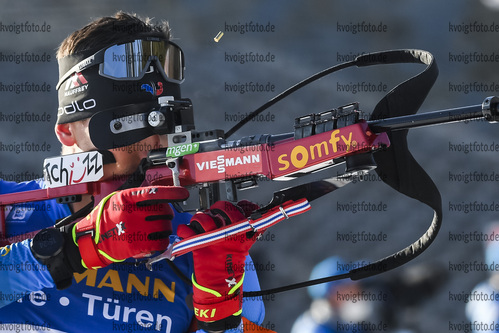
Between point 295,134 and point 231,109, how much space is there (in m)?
2.13

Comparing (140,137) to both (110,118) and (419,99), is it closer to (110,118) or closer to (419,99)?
(110,118)

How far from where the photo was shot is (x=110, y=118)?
253 centimetres

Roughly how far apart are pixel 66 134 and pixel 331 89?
5.85ft

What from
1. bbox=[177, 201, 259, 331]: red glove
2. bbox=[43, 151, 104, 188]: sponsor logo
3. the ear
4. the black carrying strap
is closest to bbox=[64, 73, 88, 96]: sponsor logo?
the ear

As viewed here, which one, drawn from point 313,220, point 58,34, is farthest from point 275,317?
point 58,34

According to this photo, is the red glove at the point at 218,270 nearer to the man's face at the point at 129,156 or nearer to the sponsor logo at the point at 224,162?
the sponsor logo at the point at 224,162

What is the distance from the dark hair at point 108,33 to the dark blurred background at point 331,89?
4.89 ft

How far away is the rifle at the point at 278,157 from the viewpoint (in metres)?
2.03

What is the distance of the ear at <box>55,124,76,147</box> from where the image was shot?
2.71 m

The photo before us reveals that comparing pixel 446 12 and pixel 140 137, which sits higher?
pixel 446 12

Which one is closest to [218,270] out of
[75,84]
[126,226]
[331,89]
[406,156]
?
[126,226]

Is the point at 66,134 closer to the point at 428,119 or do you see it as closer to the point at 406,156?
the point at 406,156

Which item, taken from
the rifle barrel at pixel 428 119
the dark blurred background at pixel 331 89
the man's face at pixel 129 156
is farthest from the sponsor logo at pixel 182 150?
the dark blurred background at pixel 331 89

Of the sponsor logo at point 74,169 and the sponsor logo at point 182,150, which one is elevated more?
the sponsor logo at point 182,150
